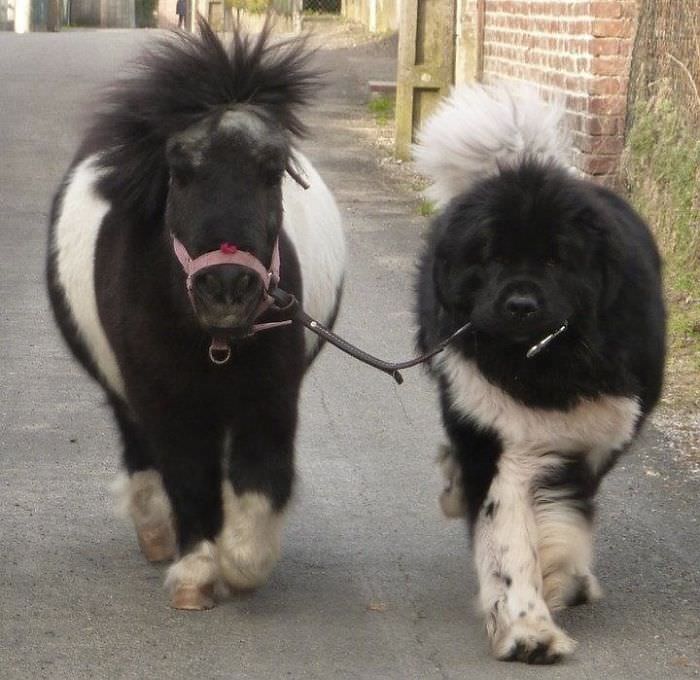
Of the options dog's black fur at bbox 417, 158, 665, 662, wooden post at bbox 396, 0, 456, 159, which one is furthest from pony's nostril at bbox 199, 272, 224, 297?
wooden post at bbox 396, 0, 456, 159

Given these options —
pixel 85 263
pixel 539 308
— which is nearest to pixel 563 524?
pixel 539 308

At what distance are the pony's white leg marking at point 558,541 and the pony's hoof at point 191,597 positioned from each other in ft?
3.79

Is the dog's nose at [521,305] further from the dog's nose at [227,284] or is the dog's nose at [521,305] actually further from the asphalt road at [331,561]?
the asphalt road at [331,561]

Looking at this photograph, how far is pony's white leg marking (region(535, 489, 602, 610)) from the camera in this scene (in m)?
4.85

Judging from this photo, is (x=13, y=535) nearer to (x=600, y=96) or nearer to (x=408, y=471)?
(x=408, y=471)

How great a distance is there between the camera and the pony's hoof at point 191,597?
5.26m

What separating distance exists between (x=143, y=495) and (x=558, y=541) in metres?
1.81

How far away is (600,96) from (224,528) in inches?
284

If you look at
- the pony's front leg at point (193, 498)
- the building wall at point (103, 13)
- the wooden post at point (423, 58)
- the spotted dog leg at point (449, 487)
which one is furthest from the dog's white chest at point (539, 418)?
the building wall at point (103, 13)

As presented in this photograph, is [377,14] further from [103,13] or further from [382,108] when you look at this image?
[103,13]

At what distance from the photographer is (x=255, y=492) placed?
5.19 metres

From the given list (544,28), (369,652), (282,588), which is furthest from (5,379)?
(544,28)

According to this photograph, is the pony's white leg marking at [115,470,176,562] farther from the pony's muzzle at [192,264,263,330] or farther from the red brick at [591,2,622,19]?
the red brick at [591,2,622,19]

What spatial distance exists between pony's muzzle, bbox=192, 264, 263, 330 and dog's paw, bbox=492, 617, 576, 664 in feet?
4.03
